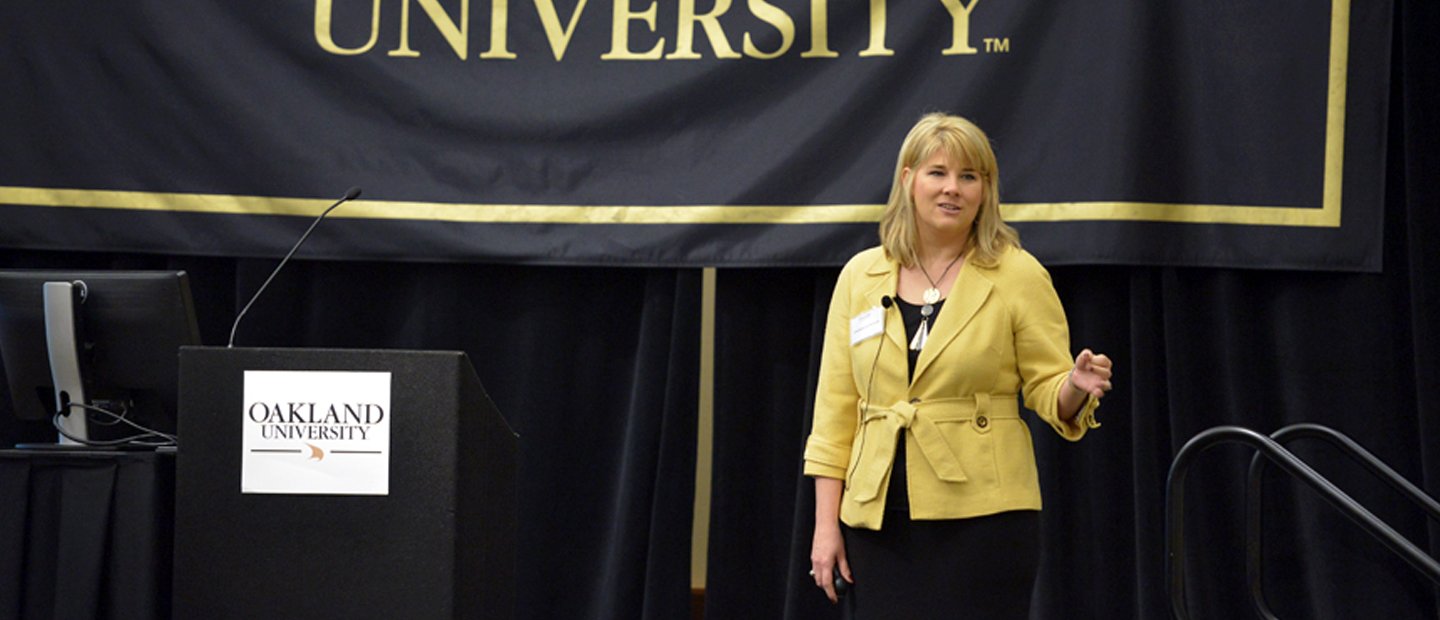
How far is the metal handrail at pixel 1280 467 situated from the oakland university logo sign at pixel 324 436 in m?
1.53

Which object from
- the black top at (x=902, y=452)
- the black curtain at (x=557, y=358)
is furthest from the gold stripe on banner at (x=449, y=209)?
the black top at (x=902, y=452)

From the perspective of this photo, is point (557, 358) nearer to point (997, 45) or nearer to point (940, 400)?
point (997, 45)

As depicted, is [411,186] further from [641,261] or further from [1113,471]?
[1113,471]

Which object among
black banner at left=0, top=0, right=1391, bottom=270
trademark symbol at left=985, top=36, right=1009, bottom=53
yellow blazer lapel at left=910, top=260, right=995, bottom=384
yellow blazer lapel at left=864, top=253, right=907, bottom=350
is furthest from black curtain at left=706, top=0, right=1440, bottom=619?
yellow blazer lapel at left=910, top=260, right=995, bottom=384

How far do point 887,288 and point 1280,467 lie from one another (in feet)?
2.70

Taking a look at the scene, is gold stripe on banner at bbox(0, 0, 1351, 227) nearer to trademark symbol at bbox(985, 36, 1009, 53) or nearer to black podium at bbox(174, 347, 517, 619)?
trademark symbol at bbox(985, 36, 1009, 53)

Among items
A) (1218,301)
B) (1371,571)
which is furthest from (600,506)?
(1371,571)

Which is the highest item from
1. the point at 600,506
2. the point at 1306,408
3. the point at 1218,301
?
the point at 1218,301

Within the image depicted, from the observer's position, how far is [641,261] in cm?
389

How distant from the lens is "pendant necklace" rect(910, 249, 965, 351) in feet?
8.16

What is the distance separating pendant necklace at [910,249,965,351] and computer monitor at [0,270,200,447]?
1.50m

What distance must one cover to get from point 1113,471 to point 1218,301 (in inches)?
21.3

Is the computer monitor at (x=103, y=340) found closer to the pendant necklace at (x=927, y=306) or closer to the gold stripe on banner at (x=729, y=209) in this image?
the gold stripe on banner at (x=729, y=209)

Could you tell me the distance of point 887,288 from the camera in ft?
8.39
